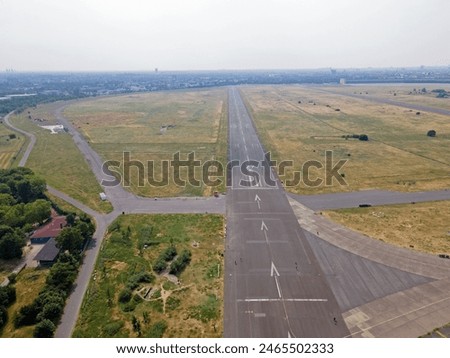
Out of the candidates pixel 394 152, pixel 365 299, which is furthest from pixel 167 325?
pixel 394 152

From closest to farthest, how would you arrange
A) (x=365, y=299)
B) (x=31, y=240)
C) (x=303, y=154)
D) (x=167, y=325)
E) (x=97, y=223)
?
(x=167, y=325), (x=365, y=299), (x=31, y=240), (x=97, y=223), (x=303, y=154)

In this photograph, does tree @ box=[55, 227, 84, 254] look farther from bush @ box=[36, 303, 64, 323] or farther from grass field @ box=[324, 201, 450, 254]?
grass field @ box=[324, 201, 450, 254]

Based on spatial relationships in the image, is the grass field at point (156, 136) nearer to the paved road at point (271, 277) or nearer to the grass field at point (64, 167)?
the grass field at point (64, 167)

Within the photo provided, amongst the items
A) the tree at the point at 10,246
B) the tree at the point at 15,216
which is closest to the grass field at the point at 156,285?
the tree at the point at 10,246

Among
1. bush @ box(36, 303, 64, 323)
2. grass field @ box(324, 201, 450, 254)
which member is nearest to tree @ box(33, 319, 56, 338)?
bush @ box(36, 303, 64, 323)

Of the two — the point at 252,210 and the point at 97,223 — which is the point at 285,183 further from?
the point at 97,223

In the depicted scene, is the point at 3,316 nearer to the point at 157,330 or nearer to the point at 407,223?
the point at 157,330

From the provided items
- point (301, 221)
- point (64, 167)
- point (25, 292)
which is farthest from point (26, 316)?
point (64, 167)
